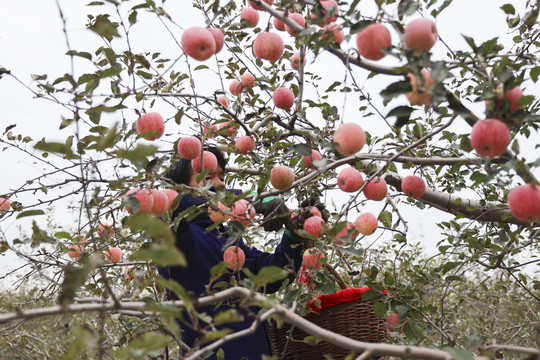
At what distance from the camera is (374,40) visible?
117cm

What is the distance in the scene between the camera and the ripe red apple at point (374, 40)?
116 cm

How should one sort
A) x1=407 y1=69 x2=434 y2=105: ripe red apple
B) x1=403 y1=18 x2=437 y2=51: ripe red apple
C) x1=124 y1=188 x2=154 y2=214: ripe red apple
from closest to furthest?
x1=407 y1=69 x2=434 y2=105: ripe red apple < x1=403 y1=18 x2=437 y2=51: ripe red apple < x1=124 y1=188 x2=154 y2=214: ripe red apple

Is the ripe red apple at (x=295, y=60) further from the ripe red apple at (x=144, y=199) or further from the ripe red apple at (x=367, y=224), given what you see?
the ripe red apple at (x=144, y=199)

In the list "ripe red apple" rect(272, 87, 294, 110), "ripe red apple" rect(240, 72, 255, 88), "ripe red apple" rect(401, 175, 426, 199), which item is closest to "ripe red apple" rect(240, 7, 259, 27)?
"ripe red apple" rect(272, 87, 294, 110)

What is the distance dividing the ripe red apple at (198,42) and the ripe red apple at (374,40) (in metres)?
0.49

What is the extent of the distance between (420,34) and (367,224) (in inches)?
32.1

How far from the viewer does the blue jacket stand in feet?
6.32

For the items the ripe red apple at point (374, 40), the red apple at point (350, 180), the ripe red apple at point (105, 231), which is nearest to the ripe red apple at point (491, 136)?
the ripe red apple at point (374, 40)

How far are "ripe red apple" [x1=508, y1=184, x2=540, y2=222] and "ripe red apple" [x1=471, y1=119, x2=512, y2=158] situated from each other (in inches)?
7.3

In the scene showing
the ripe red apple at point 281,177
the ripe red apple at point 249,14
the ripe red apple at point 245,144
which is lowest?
the ripe red apple at point 281,177

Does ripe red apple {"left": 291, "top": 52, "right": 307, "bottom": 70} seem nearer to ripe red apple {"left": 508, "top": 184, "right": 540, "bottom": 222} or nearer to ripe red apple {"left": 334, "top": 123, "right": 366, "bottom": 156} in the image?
ripe red apple {"left": 334, "top": 123, "right": 366, "bottom": 156}

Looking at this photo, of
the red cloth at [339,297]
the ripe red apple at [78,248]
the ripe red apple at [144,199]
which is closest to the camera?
the ripe red apple at [144,199]

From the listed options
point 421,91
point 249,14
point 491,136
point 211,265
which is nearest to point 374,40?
point 421,91

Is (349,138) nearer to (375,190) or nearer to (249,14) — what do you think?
(375,190)
